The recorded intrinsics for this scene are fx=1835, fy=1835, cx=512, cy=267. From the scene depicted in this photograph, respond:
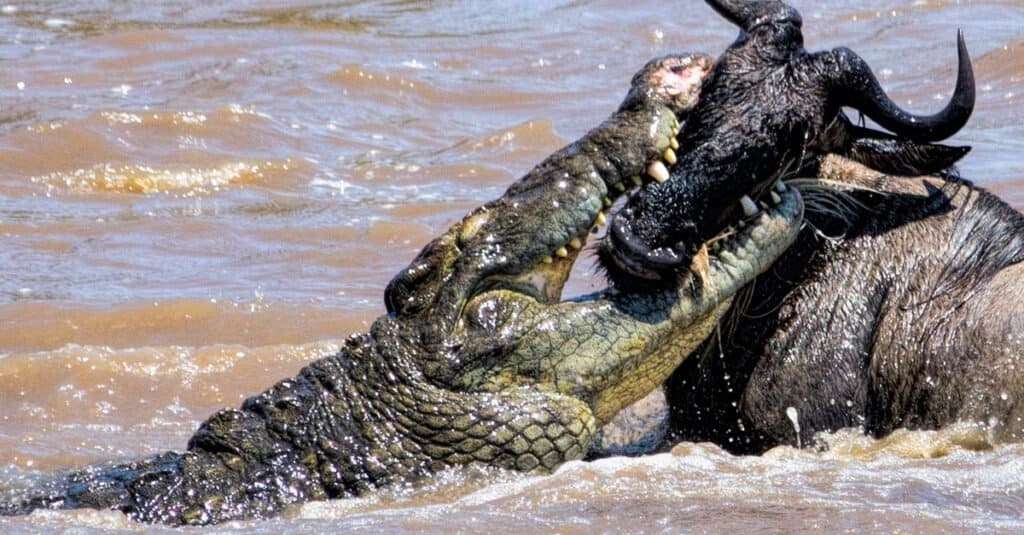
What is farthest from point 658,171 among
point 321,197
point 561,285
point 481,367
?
point 321,197

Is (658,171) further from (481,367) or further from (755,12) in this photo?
(481,367)

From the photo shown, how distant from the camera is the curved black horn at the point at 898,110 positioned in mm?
5414

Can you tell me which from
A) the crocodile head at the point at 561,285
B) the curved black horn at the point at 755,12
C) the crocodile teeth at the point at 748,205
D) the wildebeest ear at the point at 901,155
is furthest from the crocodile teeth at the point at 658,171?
the wildebeest ear at the point at 901,155

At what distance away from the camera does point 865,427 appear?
576 centimetres

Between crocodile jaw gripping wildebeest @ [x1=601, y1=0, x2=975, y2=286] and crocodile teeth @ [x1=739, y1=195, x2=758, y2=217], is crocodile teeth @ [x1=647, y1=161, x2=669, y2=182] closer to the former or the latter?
crocodile jaw gripping wildebeest @ [x1=601, y1=0, x2=975, y2=286]

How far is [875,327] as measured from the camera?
5.77 metres

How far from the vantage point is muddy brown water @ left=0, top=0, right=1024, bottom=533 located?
5191mm

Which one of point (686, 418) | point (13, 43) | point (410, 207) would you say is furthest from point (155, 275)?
point (13, 43)

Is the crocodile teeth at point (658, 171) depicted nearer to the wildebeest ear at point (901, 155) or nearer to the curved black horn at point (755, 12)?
the curved black horn at point (755, 12)

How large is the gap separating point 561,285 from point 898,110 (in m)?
1.16

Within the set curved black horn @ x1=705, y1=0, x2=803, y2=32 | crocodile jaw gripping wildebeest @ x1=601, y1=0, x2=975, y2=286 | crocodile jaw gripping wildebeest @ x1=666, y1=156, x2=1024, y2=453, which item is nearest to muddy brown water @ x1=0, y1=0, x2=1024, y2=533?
crocodile jaw gripping wildebeest @ x1=666, y1=156, x2=1024, y2=453

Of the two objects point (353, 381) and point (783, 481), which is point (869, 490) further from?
point (353, 381)

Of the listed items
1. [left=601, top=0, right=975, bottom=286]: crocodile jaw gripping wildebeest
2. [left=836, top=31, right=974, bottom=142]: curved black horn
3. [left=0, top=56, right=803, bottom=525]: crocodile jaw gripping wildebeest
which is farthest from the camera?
[left=836, top=31, right=974, bottom=142]: curved black horn

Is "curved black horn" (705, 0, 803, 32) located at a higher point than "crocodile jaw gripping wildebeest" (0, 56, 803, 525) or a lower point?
higher
